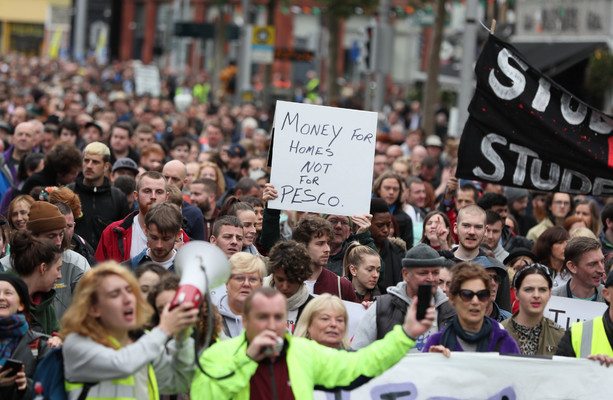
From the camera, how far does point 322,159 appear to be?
841 centimetres

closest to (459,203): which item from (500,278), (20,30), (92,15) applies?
(500,278)

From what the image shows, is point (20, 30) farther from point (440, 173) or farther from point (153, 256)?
point (153, 256)

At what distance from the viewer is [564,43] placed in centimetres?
3195

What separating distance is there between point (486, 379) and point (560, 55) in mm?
24857

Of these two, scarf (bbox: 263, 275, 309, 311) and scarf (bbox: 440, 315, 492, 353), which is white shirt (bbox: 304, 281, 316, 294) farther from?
scarf (bbox: 440, 315, 492, 353)

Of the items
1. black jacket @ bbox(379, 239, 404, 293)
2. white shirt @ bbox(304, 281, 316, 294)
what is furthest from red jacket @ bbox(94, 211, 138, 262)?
black jacket @ bbox(379, 239, 404, 293)

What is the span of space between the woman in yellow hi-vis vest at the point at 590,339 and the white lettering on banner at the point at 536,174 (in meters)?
2.79

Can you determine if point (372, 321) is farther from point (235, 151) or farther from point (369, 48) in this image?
point (369, 48)

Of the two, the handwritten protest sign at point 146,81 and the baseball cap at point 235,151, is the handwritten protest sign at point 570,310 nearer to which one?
the baseball cap at point 235,151

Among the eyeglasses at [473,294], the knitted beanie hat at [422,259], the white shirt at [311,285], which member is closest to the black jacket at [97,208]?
the white shirt at [311,285]

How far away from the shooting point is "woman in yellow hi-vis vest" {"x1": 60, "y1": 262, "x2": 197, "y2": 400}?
4789mm

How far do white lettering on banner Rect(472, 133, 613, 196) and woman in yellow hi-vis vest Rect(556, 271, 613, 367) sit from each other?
2790 millimetres

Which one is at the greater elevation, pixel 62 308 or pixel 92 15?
pixel 92 15

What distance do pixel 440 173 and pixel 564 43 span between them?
16.8 m
